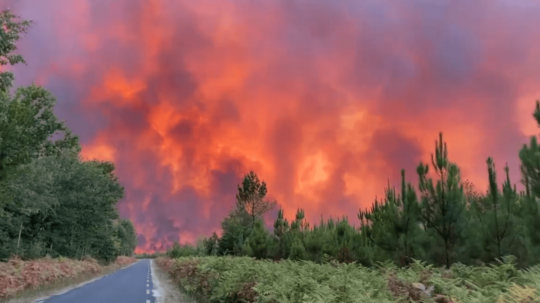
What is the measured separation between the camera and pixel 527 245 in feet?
42.8

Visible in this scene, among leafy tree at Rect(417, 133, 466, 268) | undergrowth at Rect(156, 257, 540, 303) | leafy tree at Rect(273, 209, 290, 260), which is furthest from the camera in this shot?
leafy tree at Rect(273, 209, 290, 260)

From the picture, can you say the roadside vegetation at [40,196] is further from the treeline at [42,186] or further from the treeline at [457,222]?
the treeline at [457,222]

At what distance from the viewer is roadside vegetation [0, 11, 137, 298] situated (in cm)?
1912

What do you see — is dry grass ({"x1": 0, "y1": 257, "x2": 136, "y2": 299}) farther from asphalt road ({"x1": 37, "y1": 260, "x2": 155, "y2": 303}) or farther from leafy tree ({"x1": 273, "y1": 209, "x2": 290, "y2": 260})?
leafy tree ({"x1": 273, "y1": 209, "x2": 290, "y2": 260})

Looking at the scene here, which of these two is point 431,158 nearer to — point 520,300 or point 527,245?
point 527,245

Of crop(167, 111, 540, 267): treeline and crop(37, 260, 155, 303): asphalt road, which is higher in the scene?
crop(167, 111, 540, 267): treeline

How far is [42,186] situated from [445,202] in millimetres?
31845

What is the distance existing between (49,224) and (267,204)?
2920 cm

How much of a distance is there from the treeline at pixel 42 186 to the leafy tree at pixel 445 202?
18865mm

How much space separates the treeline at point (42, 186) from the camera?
800 inches

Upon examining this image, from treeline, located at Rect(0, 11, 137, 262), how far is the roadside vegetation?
0.13 feet

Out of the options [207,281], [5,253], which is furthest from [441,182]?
[5,253]

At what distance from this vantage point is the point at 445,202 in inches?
595

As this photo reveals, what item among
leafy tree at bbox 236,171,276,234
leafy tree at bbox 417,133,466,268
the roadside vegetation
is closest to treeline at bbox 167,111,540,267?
leafy tree at bbox 417,133,466,268
